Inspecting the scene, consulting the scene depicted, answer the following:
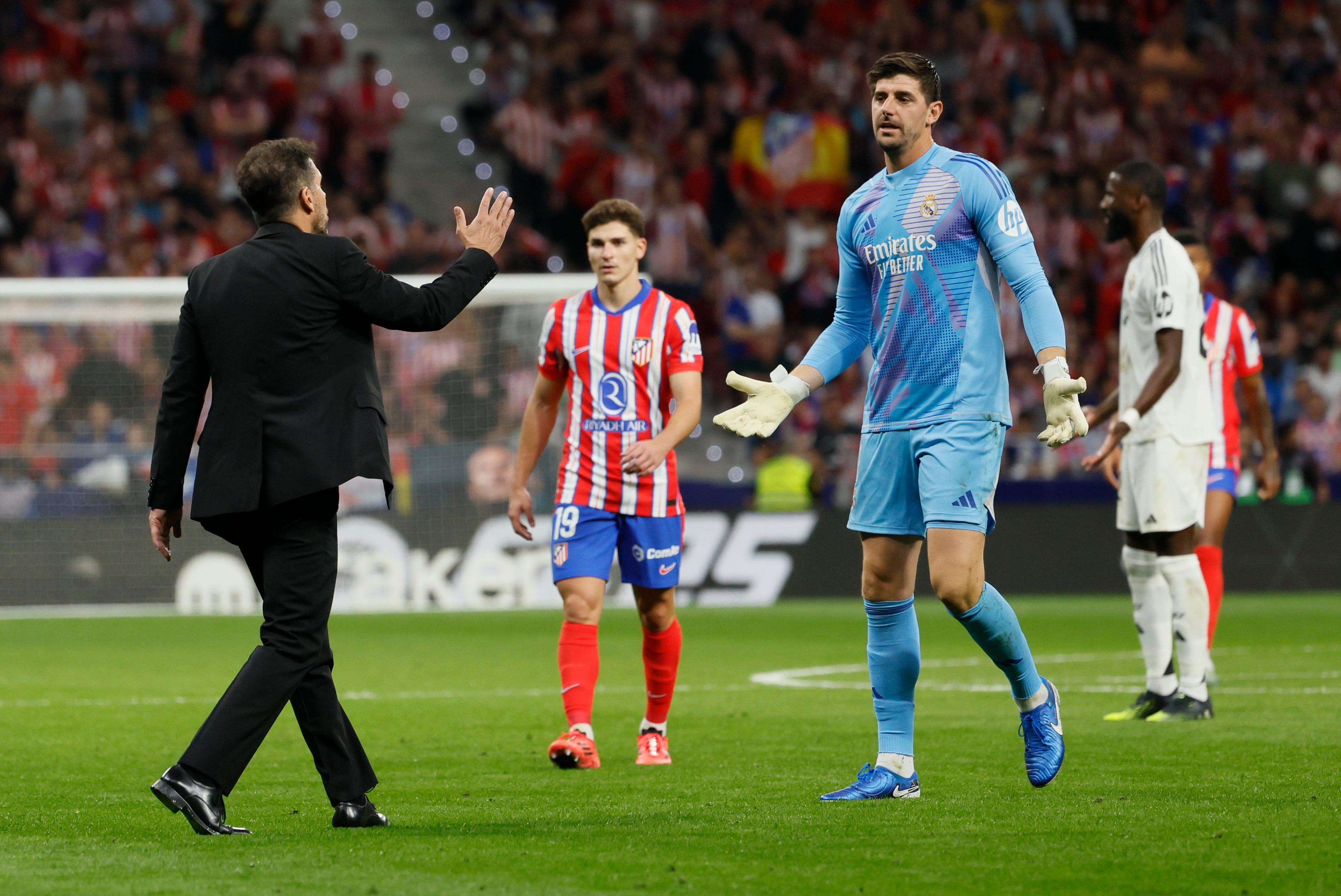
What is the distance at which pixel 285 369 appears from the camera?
5031 mm

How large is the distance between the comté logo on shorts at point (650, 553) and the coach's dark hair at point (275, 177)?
233cm

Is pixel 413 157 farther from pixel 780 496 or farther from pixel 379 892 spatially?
pixel 379 892

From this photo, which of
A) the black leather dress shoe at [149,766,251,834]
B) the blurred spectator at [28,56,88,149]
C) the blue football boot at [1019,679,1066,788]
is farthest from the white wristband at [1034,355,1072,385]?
the blurred spectator at [28,56,88,149]

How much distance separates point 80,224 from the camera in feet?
62.4

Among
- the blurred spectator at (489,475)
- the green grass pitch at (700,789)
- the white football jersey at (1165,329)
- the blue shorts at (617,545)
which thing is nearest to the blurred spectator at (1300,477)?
the green grass pitch at (700,789)

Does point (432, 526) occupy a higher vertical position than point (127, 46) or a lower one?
lower

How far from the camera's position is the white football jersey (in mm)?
8109

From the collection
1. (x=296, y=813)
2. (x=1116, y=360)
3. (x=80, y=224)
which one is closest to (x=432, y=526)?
(x=80, y=224)

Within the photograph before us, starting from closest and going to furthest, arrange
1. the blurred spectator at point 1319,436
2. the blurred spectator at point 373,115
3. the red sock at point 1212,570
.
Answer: the red sock at point 1212,570 < the blurred spectator at point 1319,436 < the blurred spectator at point 373,115

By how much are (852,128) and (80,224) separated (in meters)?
8.63

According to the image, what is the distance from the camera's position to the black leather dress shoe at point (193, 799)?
15.8ft

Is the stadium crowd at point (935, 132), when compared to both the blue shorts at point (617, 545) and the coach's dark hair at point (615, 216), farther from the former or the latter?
the blue shorts at point (617, 545)

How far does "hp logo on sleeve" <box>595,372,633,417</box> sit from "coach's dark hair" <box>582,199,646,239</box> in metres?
0.56

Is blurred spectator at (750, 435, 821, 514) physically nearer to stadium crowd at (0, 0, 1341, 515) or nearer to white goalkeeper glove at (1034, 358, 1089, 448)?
stadium crowd at (0, 0, 1341, 515)
